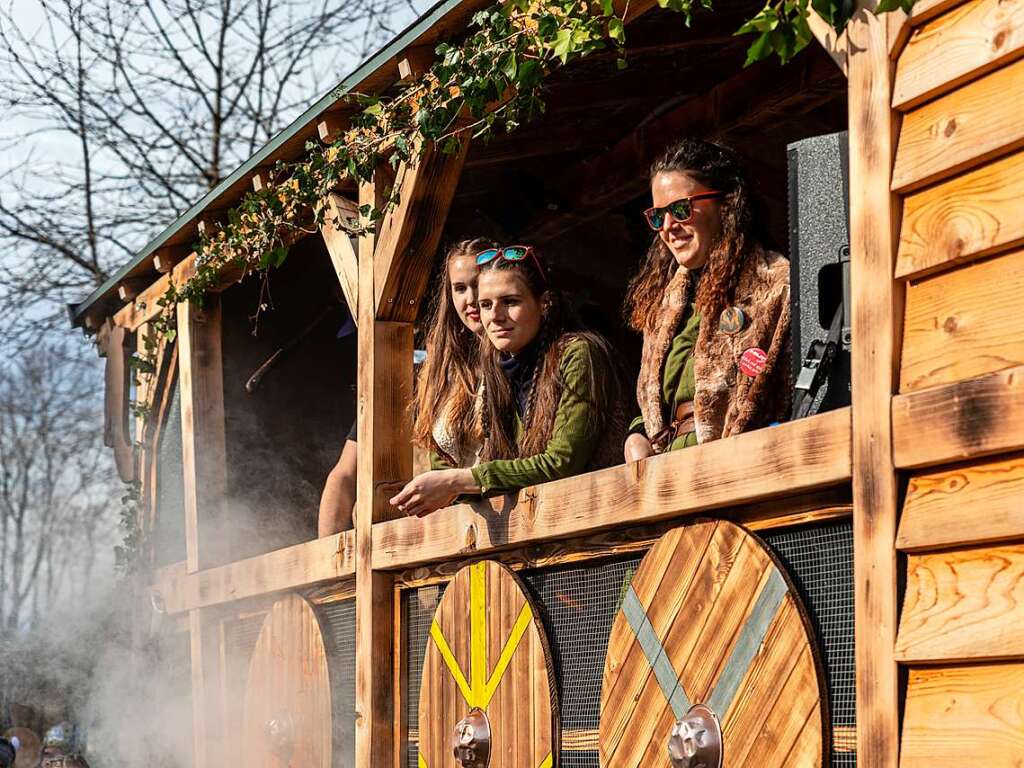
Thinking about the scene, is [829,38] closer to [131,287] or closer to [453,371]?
[453,371]

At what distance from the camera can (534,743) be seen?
481 cm

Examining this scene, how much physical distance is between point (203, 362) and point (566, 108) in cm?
255

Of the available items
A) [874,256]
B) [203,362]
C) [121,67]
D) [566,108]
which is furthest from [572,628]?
[121,67]

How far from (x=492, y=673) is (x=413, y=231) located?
1604mm

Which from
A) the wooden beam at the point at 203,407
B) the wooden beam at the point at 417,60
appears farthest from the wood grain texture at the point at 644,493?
→ the wooden beam at the point at 203,407

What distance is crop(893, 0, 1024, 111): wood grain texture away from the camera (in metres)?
3.25

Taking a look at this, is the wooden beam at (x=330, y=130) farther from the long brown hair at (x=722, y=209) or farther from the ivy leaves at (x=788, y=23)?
the ivy leaves at (x=788, y=23)

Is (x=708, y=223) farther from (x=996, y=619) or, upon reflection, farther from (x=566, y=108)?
(x=566, y=108)

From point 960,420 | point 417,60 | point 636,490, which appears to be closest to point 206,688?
point 417,60

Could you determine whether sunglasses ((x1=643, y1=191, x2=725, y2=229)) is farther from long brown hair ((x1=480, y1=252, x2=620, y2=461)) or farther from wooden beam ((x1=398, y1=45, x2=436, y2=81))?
wooden beam ((x1=398, y1=45, x2=436, y2=81))

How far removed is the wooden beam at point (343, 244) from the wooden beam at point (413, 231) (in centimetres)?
26

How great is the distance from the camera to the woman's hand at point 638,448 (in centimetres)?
457

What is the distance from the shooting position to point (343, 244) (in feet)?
20.6

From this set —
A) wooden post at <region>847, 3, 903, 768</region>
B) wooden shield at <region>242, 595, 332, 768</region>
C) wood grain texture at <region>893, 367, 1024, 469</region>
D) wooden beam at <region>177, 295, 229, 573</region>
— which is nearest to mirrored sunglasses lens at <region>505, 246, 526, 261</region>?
wooden post at <region>847, 3, 903, 768</region>
